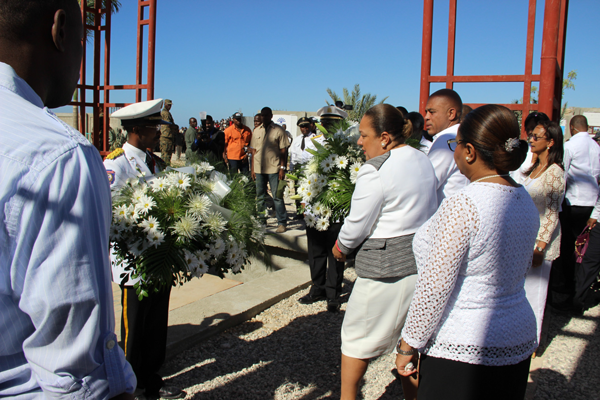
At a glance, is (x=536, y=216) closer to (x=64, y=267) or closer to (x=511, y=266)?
(x=511, y=266)

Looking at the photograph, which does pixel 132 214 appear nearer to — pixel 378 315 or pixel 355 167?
pixel 378 315

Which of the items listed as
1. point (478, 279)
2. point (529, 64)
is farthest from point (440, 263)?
point (529, 64)

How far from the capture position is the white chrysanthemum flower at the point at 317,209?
4.11 metres

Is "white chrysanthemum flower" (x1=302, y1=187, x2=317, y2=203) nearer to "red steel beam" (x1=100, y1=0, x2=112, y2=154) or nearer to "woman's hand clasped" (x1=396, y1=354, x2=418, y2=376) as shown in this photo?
"woman's hand clasped" (x1=396, y1=354, x2=418, y2=376)

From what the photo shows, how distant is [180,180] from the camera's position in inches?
106

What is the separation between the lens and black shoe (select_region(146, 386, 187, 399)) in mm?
2938

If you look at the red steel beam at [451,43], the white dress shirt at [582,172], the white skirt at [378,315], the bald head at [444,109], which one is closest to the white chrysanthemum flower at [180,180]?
the white skirt at [378,315]

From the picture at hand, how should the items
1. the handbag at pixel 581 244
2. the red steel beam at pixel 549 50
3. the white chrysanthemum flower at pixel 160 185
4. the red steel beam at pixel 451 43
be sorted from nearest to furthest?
1. the white chrysanthemum flower at pixel 160 185
2. the handbag at pixel 581 244
3. the red steel beam at pixel 549 50
4. the red steel beam at pixel 451 43

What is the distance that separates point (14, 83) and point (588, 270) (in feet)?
19.2

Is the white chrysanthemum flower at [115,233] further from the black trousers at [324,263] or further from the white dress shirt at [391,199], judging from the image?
the black trousers at [324,263]

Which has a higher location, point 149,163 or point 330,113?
point 330,113

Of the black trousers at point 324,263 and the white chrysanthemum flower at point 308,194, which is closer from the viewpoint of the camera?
the white chrysanthemum flower at point 308,194

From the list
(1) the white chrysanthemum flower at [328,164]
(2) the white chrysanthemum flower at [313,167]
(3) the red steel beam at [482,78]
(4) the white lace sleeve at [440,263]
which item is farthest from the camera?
(3) the red steel beam at [482,78]

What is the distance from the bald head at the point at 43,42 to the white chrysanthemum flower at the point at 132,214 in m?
1.45
